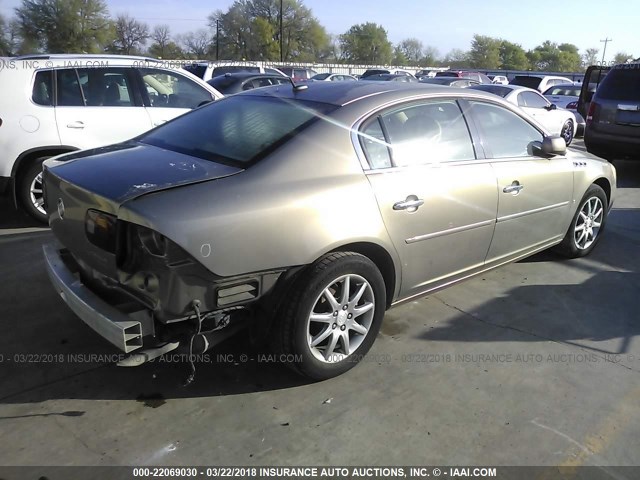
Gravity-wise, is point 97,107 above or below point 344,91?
below

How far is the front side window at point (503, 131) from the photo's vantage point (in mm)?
3885

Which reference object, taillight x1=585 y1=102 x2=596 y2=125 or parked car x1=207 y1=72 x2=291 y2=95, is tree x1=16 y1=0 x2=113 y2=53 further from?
taillight x1=585 y1=102 x2=596 y2=125

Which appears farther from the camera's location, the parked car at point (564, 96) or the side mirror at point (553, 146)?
the parked car at point (564, 96)

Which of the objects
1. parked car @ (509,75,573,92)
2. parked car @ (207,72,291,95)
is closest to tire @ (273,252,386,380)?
parked car @ (207,72,291,95)

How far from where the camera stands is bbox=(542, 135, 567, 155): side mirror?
4.20 meters

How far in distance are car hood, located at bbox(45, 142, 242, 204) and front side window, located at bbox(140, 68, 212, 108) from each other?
3380 millimetres

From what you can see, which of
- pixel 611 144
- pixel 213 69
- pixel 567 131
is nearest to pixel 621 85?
pixel 611 144

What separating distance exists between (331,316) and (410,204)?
0.83 meters

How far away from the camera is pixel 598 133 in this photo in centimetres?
910

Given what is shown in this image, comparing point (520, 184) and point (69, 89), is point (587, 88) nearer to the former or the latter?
point (520, 184)

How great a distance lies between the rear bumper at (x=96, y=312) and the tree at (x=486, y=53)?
98853mm

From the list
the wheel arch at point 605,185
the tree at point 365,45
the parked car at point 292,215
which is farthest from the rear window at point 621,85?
the tree at point 365,45

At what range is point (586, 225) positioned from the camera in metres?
5.05

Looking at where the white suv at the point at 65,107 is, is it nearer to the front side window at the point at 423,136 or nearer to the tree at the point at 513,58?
the front side window at the point at 423,136
